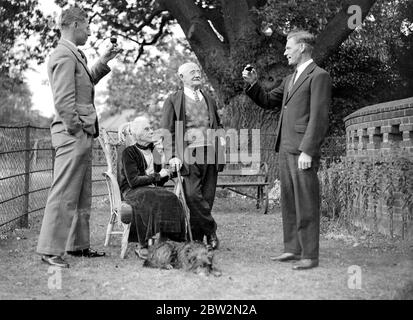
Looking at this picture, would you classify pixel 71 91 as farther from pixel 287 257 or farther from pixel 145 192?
pixel 287 257

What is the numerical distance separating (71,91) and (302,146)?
2234 mm

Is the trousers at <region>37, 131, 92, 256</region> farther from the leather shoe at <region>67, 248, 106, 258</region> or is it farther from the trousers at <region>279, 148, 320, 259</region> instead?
the trousers at <region>279, 148, 320, 259</region>

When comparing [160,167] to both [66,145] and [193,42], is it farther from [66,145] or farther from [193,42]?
[193,42]

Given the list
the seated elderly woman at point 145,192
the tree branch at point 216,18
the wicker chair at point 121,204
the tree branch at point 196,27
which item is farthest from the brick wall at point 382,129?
the tree branch at point 216,18

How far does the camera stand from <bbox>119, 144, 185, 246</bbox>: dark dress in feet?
22.1

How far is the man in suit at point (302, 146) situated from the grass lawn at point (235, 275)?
30 cm

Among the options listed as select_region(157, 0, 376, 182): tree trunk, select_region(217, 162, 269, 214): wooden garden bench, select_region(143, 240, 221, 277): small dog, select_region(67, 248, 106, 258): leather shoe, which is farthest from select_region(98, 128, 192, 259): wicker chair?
select_region(157, 0, 376, 182): tree trunk

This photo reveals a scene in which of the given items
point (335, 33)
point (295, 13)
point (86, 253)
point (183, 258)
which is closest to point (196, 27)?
point (295, 13)

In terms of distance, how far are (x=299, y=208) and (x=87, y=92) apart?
7.78ft

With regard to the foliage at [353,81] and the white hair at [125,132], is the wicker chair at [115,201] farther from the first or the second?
the foliage at [353,81]

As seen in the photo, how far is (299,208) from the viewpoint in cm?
622

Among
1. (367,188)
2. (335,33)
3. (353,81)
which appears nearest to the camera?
(367,188)

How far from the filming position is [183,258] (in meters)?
5.98

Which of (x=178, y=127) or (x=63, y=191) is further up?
(x=178, y=127)
